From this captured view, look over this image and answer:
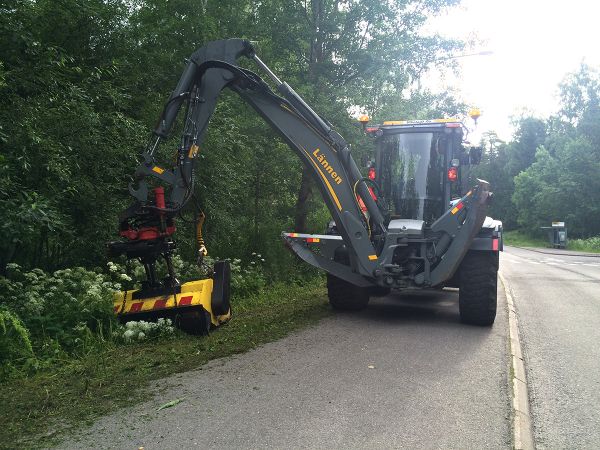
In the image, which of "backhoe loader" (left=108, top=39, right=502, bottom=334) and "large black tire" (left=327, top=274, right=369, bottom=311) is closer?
"backhoe loader" (left=108, top=39, right=502, bottom=334)

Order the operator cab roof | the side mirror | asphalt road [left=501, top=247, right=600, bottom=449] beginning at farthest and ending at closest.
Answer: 1. the side mirror
2. the operator cab roof
3. asphalt road [left=501, top=247, right=600, bottom=449]

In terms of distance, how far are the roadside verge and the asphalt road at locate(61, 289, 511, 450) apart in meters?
0.09

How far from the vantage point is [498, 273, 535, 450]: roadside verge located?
13.1ft

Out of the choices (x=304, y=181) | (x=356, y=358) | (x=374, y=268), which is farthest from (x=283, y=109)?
(x=304, y=181)

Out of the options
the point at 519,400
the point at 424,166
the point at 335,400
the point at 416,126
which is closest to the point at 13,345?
the point at 335,400

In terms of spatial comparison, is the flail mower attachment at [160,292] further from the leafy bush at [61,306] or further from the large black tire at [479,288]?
the large black tire at [479,288]

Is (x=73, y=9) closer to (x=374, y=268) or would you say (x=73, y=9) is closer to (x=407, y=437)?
(x=374, y=268)

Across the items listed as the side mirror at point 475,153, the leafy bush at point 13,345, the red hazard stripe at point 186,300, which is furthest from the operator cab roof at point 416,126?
the leafy bush at point 13,345

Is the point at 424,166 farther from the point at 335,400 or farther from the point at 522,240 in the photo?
the point at 522,240

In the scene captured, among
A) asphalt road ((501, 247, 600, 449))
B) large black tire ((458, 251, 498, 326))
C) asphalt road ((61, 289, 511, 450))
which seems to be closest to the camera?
asphalt road ((61, 289, 511, 450))

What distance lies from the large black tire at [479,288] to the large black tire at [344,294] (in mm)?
1809

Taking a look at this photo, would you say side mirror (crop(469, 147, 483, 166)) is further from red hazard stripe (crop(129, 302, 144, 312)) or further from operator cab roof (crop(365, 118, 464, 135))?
red hazard stripe (crop(129, 302, 144, 312))

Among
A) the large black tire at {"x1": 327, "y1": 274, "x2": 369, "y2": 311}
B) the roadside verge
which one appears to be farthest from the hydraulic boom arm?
the roadside verge

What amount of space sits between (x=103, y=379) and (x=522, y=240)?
72.8 m
